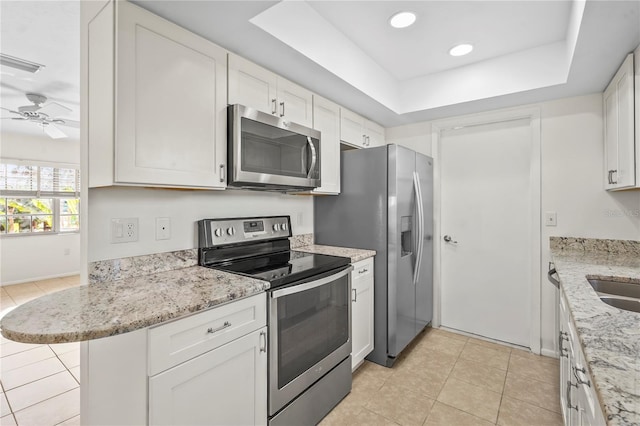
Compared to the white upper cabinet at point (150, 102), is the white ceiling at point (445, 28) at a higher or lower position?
higher

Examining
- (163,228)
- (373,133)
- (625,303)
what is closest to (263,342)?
(163,228)

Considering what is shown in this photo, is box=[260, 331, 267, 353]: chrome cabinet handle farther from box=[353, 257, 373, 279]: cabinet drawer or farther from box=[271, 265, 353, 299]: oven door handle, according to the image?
box=[353, 257, 373, 279]: cabinet drawer

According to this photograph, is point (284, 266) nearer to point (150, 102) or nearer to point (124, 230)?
point (124, 230)

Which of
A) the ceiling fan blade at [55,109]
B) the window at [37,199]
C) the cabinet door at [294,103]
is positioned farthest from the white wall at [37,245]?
the cabinet door at [294,103]

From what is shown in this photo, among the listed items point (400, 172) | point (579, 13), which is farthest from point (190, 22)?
point (579, 13)

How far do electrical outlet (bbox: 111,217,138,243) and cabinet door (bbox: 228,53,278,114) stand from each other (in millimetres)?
841

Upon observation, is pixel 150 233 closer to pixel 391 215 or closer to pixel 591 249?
pixel 391 215

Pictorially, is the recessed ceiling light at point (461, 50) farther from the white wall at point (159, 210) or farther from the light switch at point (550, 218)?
the white wall at point (159, 210)

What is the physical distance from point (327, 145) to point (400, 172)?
624 mm

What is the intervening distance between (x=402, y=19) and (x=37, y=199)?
253 inches

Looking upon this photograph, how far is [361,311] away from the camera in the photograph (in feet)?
7.73

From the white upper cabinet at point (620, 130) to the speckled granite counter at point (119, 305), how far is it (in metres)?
2.28

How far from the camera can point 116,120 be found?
133 centimetres

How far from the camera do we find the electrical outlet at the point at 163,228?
175 centimetres
